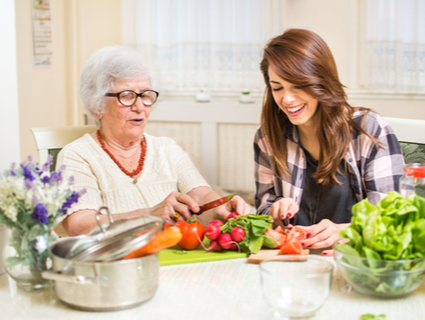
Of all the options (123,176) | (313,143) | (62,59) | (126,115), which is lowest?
(123,176)

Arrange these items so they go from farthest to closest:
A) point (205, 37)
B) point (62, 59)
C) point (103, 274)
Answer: point (62, 59)
point (205, 37)
point (103, 274)

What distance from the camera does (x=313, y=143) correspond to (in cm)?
169

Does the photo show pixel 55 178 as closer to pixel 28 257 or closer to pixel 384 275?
pixel 28 257

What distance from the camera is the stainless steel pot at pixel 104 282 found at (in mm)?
822

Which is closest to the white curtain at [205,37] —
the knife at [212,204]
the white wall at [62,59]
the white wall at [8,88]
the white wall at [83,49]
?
the white wall at [83,49]

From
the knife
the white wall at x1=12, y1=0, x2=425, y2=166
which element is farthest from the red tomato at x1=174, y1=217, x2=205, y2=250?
the white wall at x1=12, y1=0, x2=425, y2=166

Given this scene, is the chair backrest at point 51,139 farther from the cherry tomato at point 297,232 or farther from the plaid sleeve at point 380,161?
the plaid sleeve at point 380,161

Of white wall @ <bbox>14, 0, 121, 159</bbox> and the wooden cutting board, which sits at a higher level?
white wall @ <bbox>14, 0, 121, 159</bbox>

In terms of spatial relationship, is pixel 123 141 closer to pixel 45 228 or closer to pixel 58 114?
pixel 45 228

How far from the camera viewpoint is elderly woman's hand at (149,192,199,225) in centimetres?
151

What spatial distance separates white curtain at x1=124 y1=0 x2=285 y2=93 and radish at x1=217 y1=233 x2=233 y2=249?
6.76 ft

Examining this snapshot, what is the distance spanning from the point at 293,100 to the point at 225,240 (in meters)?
0.61

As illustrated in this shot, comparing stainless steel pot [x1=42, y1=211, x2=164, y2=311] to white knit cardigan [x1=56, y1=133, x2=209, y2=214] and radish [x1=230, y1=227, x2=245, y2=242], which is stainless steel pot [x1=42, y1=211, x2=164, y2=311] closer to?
radish [x1=230, y1=227, x2=245, y2=242]

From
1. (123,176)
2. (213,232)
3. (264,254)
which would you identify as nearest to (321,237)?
(264,254)
